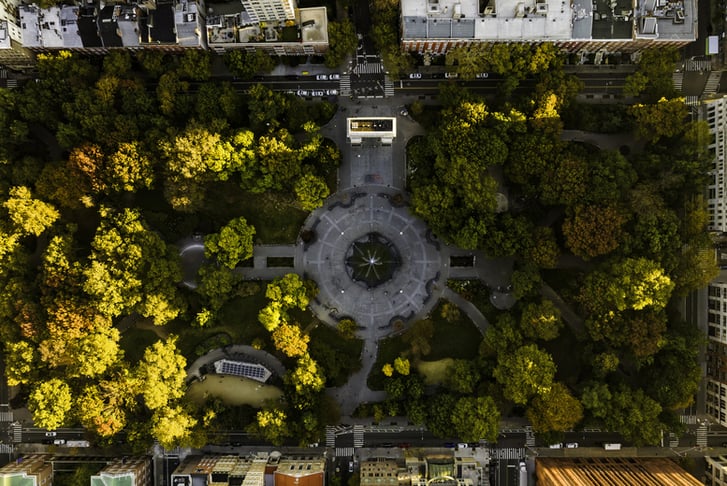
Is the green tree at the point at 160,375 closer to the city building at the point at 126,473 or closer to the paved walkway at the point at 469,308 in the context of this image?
the city building at the point at 126,473

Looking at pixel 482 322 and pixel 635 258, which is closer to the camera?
pixel 635 258

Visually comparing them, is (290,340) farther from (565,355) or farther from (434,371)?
(565,355)

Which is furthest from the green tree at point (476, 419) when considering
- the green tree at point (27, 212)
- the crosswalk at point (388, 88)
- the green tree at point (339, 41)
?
the green tree at point (27, 212)

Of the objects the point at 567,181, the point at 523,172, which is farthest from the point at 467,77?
the point at 567,181

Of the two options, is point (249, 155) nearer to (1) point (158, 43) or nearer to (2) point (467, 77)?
(1) point (158, 43)

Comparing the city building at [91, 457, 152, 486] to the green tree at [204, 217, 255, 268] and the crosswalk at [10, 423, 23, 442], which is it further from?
the green tree at [204, 217, 255, 268]

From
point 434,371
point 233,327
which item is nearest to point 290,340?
point 233,327
